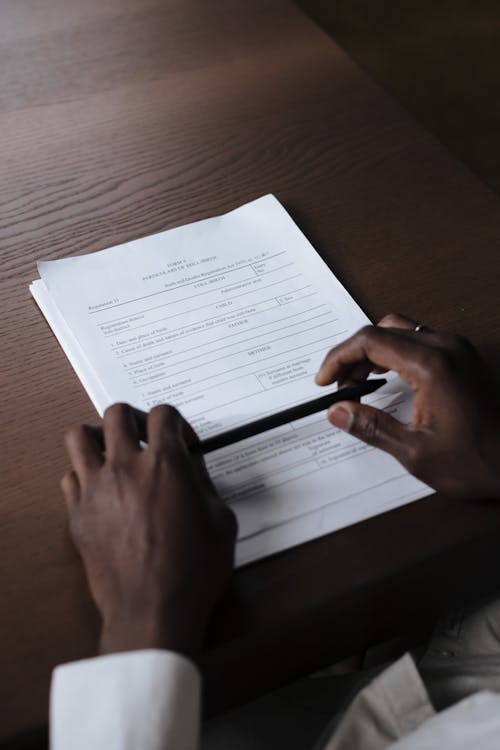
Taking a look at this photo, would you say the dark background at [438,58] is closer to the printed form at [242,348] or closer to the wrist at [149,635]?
the printed form at [242,348]

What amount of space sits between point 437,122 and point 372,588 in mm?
1655

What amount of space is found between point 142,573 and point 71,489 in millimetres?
86

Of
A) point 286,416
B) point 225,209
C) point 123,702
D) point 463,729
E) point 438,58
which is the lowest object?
point 463,729

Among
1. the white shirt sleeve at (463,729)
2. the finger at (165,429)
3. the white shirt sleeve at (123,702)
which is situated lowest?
the white shirt sleeve at (463,729)

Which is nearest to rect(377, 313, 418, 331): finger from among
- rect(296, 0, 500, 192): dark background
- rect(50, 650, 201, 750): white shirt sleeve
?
rect(50, 650, 201, 750): white shirt sleeve

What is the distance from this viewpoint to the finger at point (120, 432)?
22.6 inches

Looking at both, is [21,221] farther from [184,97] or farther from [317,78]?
[317,78]

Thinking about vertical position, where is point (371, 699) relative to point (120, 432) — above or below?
below

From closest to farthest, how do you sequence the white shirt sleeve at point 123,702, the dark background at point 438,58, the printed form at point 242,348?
the white shirt sleeve at point 123,702 → the printed form at point 242,348 → the dark background at point 438,58

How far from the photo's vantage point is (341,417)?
614 mm

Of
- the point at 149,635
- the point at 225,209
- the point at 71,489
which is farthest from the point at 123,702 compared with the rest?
the point at 225,209

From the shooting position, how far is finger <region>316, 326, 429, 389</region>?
62 centimetres

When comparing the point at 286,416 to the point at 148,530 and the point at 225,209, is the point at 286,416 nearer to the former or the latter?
the point at 148,530

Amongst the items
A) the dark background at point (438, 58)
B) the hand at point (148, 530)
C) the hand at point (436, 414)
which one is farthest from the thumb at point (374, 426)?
the dark background at point (438, 58)
